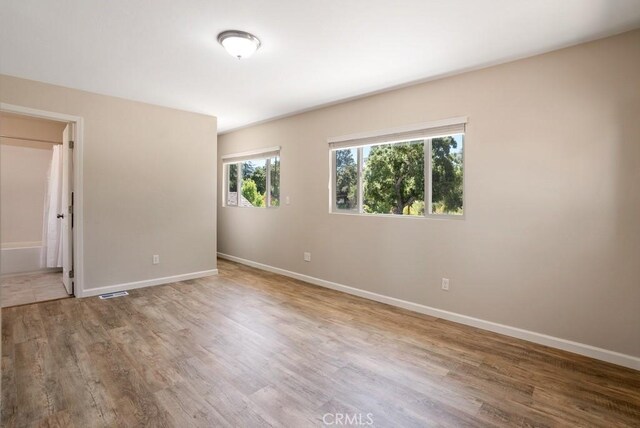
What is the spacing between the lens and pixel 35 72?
10.4 feet

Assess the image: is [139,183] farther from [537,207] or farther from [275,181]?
[537,207]

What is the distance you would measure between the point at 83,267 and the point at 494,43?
4827mm

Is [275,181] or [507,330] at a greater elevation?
[275,181]

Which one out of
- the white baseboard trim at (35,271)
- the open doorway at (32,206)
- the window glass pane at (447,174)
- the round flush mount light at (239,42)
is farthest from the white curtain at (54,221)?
the window glass pane at (447,174)

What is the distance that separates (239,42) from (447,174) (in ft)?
7.55

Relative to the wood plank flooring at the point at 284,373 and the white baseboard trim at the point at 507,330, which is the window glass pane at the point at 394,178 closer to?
the white baseboard trim at the point at 507,330

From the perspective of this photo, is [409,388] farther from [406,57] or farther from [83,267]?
[83,267]

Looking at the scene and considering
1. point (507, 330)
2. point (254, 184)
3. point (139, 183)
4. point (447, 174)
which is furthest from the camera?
point (254, 184)

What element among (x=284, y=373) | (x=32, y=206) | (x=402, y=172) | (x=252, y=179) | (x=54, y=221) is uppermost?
(x=252, y=179)

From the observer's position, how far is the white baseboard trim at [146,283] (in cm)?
381

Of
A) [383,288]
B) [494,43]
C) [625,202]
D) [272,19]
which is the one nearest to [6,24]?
[272,19]

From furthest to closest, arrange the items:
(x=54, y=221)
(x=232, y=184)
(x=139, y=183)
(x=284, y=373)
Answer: (x=232, y=184) → (x=54, y=221) → (x=139, y=183) → (x=284, y=373)

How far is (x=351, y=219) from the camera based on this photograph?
404 cm

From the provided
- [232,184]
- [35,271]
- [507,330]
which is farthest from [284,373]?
[35,271]
